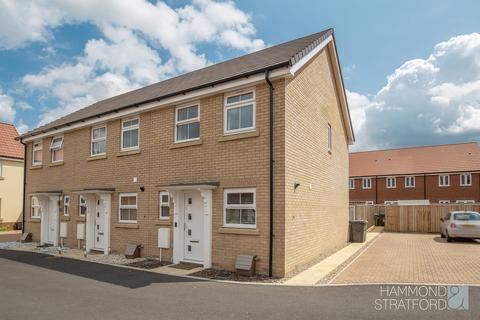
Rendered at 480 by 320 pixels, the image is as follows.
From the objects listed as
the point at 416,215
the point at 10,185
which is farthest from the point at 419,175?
the point at 10,185

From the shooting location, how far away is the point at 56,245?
15.6m

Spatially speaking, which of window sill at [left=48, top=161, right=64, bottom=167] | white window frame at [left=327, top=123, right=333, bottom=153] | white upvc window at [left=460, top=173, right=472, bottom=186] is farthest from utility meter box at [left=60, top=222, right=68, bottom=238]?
white upvc window at [left=460, top=173, right=472, bottom=186]

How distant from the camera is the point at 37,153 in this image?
1803 cm

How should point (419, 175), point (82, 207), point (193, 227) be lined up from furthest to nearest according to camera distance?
point (419, 175)
point (82, 207)
point (193, 227)

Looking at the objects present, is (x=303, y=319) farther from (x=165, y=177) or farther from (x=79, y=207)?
(x=79, y=207)

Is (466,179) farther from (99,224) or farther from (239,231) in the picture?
(99,224)

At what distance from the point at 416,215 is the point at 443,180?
15554 mm

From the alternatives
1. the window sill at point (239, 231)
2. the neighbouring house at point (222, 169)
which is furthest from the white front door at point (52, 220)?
the window sill at point (239, 231)

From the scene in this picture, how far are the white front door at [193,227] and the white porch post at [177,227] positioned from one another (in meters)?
0.15

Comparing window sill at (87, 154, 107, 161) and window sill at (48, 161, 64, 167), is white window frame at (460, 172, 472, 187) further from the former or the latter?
window sill at (48, 161, 64, 167)

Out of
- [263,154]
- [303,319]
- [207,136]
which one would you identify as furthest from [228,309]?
[207,136]

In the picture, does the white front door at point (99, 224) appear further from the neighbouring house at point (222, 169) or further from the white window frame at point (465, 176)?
the white window frame at point (465, 176)

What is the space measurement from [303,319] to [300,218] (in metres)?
4.50

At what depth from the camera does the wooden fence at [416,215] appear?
2112 centimetres
